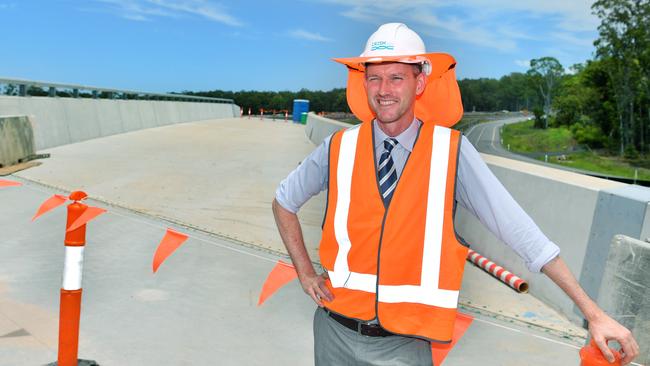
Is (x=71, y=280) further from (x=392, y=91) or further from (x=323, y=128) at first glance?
(x=323, y=128)

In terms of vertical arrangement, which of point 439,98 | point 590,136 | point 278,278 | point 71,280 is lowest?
point 590,136

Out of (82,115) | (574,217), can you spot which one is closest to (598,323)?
(574,217)

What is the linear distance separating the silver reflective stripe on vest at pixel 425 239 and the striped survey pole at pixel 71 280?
1906 millimetres

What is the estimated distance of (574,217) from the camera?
230 inches

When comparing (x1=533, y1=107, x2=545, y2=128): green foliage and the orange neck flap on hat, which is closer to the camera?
the orange neck flap on hat

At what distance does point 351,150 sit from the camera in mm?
2586

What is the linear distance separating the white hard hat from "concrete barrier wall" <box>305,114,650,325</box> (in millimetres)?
3236

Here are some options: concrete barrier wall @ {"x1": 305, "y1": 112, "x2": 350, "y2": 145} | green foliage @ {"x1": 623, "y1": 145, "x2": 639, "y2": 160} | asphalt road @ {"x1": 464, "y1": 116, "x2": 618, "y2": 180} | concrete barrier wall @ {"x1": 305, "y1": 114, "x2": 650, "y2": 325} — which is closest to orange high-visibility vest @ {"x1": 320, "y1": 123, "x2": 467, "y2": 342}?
concrete barrier wall @ {"x1": 305, "y1": 114, "x2": 650, "y2": 325}

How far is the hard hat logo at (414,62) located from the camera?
8.45ft

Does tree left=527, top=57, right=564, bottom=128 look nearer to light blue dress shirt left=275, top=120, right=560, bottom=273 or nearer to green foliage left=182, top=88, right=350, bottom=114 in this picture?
green foliage left=182, top=88, right=350, bottom=114

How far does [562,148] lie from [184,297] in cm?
10693

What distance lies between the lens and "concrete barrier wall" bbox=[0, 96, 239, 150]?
1664 centimetres

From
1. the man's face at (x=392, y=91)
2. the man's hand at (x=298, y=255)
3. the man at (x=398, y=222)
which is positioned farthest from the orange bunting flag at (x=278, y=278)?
the man's face at (x=392, y=91)

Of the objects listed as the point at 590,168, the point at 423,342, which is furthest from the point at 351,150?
Result: the point at 590,168
